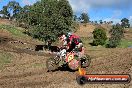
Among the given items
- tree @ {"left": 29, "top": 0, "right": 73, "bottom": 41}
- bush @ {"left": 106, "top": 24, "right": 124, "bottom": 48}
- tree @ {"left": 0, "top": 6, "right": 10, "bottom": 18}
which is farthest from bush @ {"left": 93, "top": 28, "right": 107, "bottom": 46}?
tree @ {"left": 0, "top": 6, "right": 10, "bottom": 18}

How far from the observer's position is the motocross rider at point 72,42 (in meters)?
20.0

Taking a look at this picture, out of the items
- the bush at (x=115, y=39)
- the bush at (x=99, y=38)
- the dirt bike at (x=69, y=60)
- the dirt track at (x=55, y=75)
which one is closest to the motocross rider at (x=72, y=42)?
the dirt bike at (x=69, y=60)

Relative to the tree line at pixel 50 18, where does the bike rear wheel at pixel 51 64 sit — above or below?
below

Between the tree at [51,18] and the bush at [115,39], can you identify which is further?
the bush at [115,39]

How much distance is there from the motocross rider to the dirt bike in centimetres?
25

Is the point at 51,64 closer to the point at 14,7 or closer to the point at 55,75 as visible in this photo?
the point at 55,75

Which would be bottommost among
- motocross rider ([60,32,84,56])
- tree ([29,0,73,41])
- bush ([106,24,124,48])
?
bush ([106,24,124,48])

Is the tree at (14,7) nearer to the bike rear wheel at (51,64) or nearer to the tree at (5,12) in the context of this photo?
the tree at (5,12)

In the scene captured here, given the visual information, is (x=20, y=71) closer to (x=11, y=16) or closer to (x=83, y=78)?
(x=83, y=78)

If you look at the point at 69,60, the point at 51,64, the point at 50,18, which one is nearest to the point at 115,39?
the point at 50,18

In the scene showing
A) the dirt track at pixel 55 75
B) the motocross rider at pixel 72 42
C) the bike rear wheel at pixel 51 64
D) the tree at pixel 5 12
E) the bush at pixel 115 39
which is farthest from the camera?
the tree at pixel 5 12

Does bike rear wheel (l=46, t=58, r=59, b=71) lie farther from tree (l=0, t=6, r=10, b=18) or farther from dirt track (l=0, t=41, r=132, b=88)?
tree (l=0, t=6, r=10, b=18)

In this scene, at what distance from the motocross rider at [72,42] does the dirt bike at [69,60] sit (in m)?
0.25

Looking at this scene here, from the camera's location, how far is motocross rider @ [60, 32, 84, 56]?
20.0 metres
